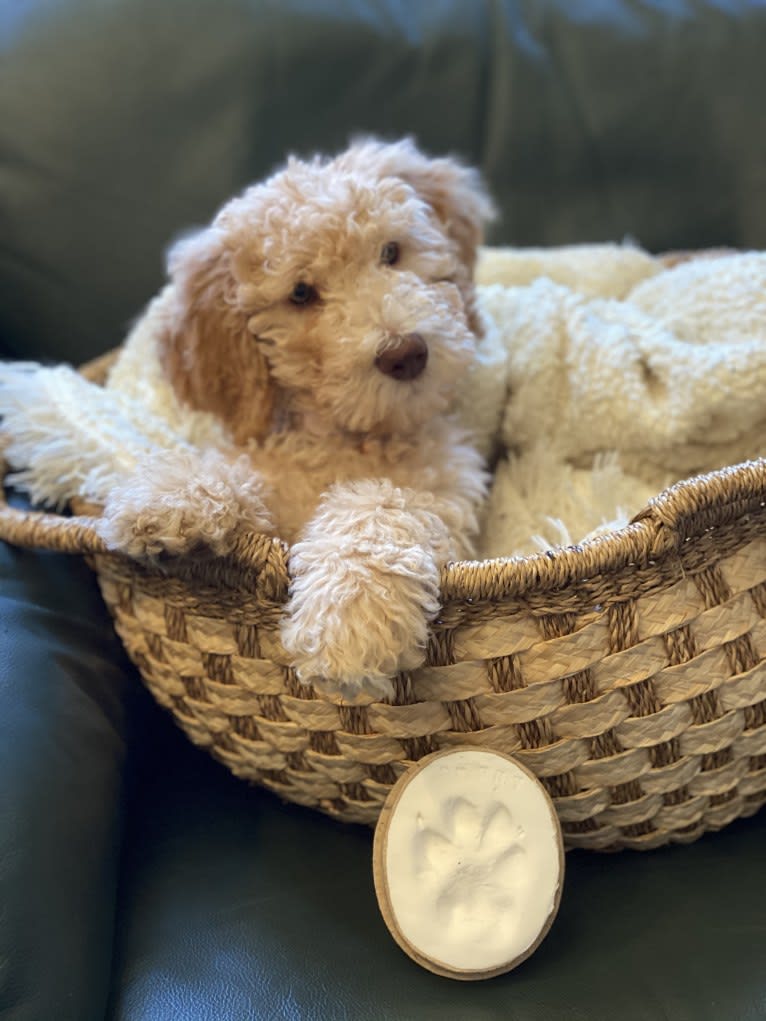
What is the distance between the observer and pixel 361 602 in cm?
93

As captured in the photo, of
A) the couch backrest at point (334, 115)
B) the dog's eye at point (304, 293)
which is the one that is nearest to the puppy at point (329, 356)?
the dog's eye at point (304, 293)

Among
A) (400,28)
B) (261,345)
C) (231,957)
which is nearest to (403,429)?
(261,345)

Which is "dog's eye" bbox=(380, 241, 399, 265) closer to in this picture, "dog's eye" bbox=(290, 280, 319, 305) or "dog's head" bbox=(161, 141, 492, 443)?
"dog's head" bbox=(161, 141, 492, 443)

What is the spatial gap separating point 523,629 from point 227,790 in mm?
541

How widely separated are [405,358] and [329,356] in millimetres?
106

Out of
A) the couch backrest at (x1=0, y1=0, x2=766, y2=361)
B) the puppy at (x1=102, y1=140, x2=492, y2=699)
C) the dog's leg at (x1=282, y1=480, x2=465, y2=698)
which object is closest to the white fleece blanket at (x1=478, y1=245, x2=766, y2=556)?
the puppy at (x1=102, y1=140, x2=492, y2=699)

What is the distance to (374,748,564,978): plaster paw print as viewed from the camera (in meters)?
0.99

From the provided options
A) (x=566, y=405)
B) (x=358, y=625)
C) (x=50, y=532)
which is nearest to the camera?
(x=358, y=625)

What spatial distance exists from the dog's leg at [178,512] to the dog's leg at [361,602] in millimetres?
88

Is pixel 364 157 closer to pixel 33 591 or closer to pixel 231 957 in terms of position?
pixel 33 591

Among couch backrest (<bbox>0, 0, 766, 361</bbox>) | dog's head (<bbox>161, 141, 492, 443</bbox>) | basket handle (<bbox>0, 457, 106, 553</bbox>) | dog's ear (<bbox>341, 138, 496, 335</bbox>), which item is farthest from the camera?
couch backrest (<bbox>0, 0, 766, 361</bbox>)

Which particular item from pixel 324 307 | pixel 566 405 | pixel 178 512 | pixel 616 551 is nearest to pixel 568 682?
pixel 616 551

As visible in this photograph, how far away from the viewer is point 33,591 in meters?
1.24

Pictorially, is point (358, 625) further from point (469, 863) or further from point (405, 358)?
point (405, 358)
